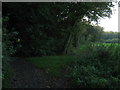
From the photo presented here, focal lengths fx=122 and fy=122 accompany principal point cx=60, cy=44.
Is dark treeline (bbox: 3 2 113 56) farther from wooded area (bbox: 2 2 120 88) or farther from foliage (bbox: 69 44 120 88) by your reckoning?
foliage (bbox: 69 44 120 88)

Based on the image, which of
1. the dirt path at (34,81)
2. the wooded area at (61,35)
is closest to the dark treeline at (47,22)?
the wooded area at (61,35)

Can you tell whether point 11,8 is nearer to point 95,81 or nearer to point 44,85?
point 44,85

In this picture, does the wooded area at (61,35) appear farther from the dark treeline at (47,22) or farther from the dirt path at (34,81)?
the dirt path at (34,81)

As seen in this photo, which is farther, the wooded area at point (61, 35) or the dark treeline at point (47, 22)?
the dark treeline at point (47, 22)

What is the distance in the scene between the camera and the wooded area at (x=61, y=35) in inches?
194

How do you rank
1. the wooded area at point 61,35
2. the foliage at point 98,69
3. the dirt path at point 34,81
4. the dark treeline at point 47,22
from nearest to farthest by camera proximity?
the foliage at point 98,69 → the dirt path at point 34,81 → the wooded area at point 61,35 → the dark treeline at point 47,22

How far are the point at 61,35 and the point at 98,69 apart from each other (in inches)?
177

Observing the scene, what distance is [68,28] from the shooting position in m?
8.00

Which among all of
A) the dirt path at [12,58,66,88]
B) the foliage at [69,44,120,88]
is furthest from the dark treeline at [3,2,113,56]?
the dirt path at [12,58,66,88]

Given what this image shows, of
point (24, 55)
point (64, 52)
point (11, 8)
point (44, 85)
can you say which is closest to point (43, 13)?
point (11, 8)

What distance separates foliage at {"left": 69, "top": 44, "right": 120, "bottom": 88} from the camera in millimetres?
3186

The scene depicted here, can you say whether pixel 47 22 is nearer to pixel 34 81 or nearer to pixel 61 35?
pixel 61 35

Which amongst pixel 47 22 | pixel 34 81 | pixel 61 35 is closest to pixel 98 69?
pixel 34 81

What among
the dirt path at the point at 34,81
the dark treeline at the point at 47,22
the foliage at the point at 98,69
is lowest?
the dirt path at the point at 34,81
